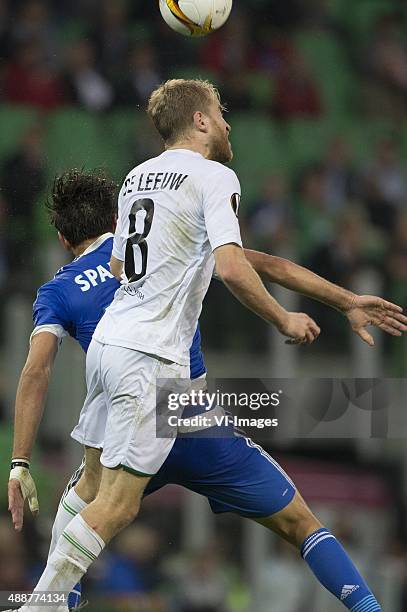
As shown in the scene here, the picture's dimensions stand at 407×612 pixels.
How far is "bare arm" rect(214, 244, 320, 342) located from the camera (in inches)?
160

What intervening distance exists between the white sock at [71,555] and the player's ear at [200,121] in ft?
5.07

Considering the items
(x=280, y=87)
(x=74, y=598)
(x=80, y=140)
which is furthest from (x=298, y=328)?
(x=280, y=87)

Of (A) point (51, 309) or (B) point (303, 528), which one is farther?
(A) point (51, 309)

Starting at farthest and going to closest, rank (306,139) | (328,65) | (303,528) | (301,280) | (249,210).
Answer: (328,65) → (306,139) → (249,210) → (303,528) → (301,280)

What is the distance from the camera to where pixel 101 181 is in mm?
5320

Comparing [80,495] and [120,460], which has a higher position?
[80,495]

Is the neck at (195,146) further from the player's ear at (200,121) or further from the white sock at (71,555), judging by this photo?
the white sock at (71,555)

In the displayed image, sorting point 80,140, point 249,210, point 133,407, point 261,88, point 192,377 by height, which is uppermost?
point 261,88

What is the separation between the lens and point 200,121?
15.0ft

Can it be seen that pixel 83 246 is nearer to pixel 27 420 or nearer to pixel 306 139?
pixel 27 420

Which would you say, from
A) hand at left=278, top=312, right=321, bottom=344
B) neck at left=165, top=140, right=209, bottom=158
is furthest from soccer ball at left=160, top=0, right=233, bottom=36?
hand at left=278, top=312, right=321, bottom=344

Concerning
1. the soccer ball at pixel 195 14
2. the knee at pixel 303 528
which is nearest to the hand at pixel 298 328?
the knee at pixel 303 528

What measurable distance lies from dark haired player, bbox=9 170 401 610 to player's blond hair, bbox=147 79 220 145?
0.58 m

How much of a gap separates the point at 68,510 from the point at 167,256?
1264 mm
